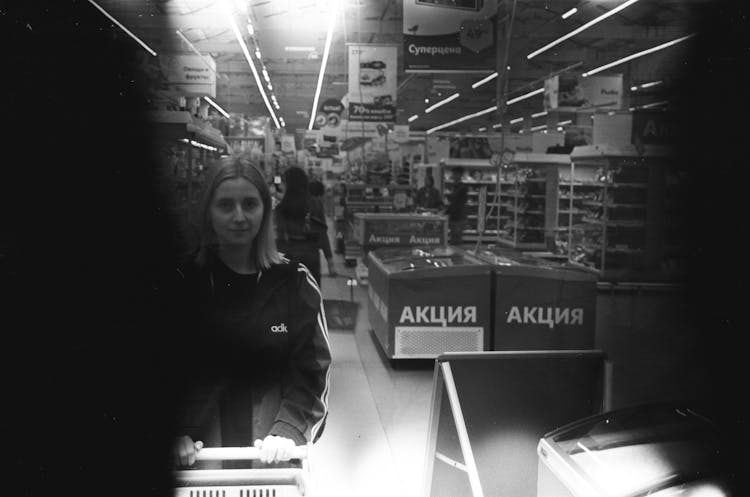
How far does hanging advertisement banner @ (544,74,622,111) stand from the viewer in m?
15.2

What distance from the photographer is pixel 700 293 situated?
938 centimetres

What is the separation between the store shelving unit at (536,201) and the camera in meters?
16.9

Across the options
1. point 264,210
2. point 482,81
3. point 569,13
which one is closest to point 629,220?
point 569,13

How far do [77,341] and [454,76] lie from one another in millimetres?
22260

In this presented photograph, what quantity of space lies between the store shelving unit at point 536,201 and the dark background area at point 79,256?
1197cm

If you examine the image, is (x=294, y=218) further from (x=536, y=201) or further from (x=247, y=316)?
(x=536, y=201)

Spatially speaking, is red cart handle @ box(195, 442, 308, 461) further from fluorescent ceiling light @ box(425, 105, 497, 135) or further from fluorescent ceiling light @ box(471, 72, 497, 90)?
fluorescent ceiling light @ box(425, 105, 497, 135)

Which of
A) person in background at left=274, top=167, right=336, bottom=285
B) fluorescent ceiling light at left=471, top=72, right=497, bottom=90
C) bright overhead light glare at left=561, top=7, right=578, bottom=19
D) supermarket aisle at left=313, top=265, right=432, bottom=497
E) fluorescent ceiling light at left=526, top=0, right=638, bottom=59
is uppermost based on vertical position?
bright overhead light glare at left=561, top=7, right=578, bottom=19

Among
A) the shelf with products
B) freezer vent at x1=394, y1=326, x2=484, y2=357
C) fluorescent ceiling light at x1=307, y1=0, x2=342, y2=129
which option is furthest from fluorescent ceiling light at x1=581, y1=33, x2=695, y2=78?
freezer vent at x1=394, y1=326, x2=484, y2=357

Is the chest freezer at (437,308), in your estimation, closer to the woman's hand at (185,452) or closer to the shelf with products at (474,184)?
the woman's hand at (185,452)

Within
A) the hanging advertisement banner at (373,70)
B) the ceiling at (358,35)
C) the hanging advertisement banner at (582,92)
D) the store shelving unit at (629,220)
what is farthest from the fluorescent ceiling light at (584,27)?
the hanging advertisement banner at (373,70)

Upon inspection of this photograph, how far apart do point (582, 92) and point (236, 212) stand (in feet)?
45.2

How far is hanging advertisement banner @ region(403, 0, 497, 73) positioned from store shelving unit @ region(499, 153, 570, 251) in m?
10.4

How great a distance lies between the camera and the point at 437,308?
21.9 feet
